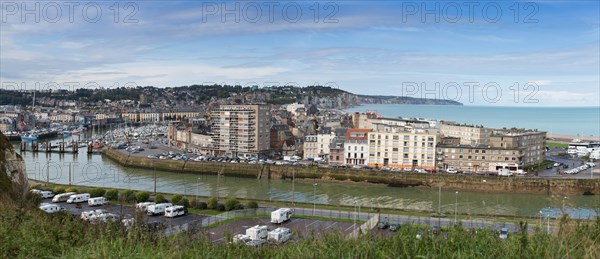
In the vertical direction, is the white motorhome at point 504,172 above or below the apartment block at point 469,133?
below

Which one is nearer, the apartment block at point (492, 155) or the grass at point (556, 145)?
the apartment block at point (492, 155)

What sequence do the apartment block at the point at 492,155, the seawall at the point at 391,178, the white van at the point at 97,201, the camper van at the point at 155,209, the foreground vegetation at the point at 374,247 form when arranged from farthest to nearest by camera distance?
the apartment block at the point at 492,155, the seawall at the point at 391,178, the white van at the point at 97,201, the camper van at the point at 155,209, the foreground vegetation at the point at 374,247

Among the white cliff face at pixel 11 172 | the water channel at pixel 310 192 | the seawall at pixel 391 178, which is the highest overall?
the white cliff face at pixel 11 172

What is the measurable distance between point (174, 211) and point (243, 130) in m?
13.8

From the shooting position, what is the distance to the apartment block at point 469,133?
24.3 m

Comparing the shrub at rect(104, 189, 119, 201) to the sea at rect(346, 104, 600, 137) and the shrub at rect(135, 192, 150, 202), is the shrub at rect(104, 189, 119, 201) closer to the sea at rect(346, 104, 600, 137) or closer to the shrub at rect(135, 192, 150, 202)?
the shrub at rect(135, 192, 150, 202)

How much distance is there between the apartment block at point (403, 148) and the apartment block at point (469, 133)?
4.10 metres

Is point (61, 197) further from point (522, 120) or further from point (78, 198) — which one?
point (522, 120)

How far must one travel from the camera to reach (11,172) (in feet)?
24.1

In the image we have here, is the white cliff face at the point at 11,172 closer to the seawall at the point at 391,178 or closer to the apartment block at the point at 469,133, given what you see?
the seawall at the point at 391,178

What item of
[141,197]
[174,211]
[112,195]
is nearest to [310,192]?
[141,197]

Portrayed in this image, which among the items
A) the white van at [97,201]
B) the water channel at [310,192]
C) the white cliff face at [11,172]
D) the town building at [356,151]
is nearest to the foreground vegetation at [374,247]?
the white cliff face at [11,172]

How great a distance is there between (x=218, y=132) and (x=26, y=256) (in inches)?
868

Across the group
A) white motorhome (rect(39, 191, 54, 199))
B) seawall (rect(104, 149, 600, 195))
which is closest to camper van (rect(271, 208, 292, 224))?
white motorhome (rect(39, 191, 54, 199))
